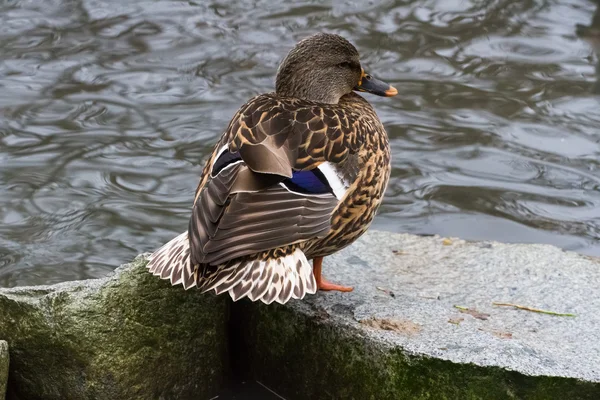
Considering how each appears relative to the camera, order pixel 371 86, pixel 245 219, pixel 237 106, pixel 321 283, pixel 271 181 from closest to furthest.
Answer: pixel 245 219 → pixel 271 181 → pixel 321 283 → pixel 371 86 → pixel 237 106

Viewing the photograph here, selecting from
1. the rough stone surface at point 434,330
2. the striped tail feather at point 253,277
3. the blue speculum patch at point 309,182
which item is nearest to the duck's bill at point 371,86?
the rough stone surface at point 434,330

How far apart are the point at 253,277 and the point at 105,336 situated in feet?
1.97

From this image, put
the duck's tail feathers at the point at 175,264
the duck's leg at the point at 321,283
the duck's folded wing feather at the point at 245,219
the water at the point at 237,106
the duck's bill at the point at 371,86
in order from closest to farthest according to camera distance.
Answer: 1. the duck's folded wing feather at the point at 245,219
2. the duck's tail feathers at the point at 175,264
3. the duck's leg at the point at 321,283
4. the duck's bill at the point at 371,86
5. the water at the point at 237,106

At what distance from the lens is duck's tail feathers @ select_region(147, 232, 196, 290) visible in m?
3.66

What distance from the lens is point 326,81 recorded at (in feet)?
15.1

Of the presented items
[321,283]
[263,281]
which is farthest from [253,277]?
[321,283]

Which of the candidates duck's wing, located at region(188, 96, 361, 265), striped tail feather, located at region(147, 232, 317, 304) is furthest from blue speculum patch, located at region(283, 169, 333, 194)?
striped tail feather, located at region(147, 232, 317, 304)

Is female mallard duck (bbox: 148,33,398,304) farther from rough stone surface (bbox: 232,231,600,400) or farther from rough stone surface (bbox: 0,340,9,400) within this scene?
rough stone surface (bbox: 0,340,9,400)

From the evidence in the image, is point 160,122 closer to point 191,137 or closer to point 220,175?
point 191,137

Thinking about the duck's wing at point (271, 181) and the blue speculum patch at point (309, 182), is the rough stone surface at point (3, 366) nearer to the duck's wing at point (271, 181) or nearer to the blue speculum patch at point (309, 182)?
the duck's wing at point (271, 181)

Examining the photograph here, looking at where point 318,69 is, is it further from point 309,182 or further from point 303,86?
point 309,182

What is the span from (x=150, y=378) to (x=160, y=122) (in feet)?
12.2

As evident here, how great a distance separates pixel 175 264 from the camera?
373 centimetres

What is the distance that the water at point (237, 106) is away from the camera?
20.5 feet
